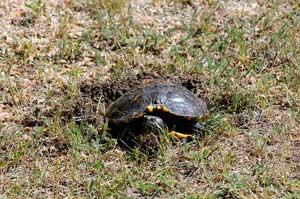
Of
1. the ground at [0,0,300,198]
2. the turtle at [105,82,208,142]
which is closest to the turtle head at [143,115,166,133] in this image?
the turtle at [105,82,208,142]

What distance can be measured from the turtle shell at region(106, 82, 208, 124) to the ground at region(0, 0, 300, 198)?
139 mm

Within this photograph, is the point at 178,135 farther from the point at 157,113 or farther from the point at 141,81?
the point at 141,81

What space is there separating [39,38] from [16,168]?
1673 mm

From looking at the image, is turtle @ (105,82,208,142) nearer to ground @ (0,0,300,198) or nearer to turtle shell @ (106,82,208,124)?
turtle shell @ (106,82,208,124)

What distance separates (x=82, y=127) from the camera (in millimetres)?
4328

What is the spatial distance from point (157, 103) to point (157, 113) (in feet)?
0.22

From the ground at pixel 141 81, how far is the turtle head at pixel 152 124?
116mm

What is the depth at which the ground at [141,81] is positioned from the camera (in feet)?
12.9

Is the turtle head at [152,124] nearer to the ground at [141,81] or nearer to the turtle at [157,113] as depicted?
the turtle at [157,113]

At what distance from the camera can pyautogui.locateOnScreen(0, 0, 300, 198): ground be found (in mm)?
3941

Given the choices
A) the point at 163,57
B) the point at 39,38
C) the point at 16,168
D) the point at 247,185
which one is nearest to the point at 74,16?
the point at 39,38

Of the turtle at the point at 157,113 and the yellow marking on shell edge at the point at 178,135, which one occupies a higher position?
the turtle at the point at 157,113

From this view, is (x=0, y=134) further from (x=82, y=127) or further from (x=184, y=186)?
(x=184, y=186)

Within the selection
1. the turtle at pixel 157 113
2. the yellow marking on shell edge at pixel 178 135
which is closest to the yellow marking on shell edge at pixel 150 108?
the turtle at pixel 157 113
